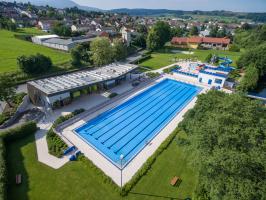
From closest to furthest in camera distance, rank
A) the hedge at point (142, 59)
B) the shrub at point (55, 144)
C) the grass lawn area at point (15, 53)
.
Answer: the shrub at point (55, 144) → the grass lawn area at point (15, 53) → the hedge at point (142, 59)

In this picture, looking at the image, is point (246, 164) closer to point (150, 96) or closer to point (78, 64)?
point (150, 96)

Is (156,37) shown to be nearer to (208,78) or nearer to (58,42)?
(208,78)

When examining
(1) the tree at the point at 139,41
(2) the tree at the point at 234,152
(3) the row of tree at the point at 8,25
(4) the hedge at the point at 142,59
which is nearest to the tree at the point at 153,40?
(1) the tree at the point at 139,41

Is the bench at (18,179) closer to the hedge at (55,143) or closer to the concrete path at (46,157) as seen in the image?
the concrete path at (46,157)

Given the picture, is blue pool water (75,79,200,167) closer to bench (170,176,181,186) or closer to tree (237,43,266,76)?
bench (170,176,181,186)

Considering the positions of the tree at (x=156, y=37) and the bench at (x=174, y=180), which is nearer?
the bench at (x=174, y=180)
